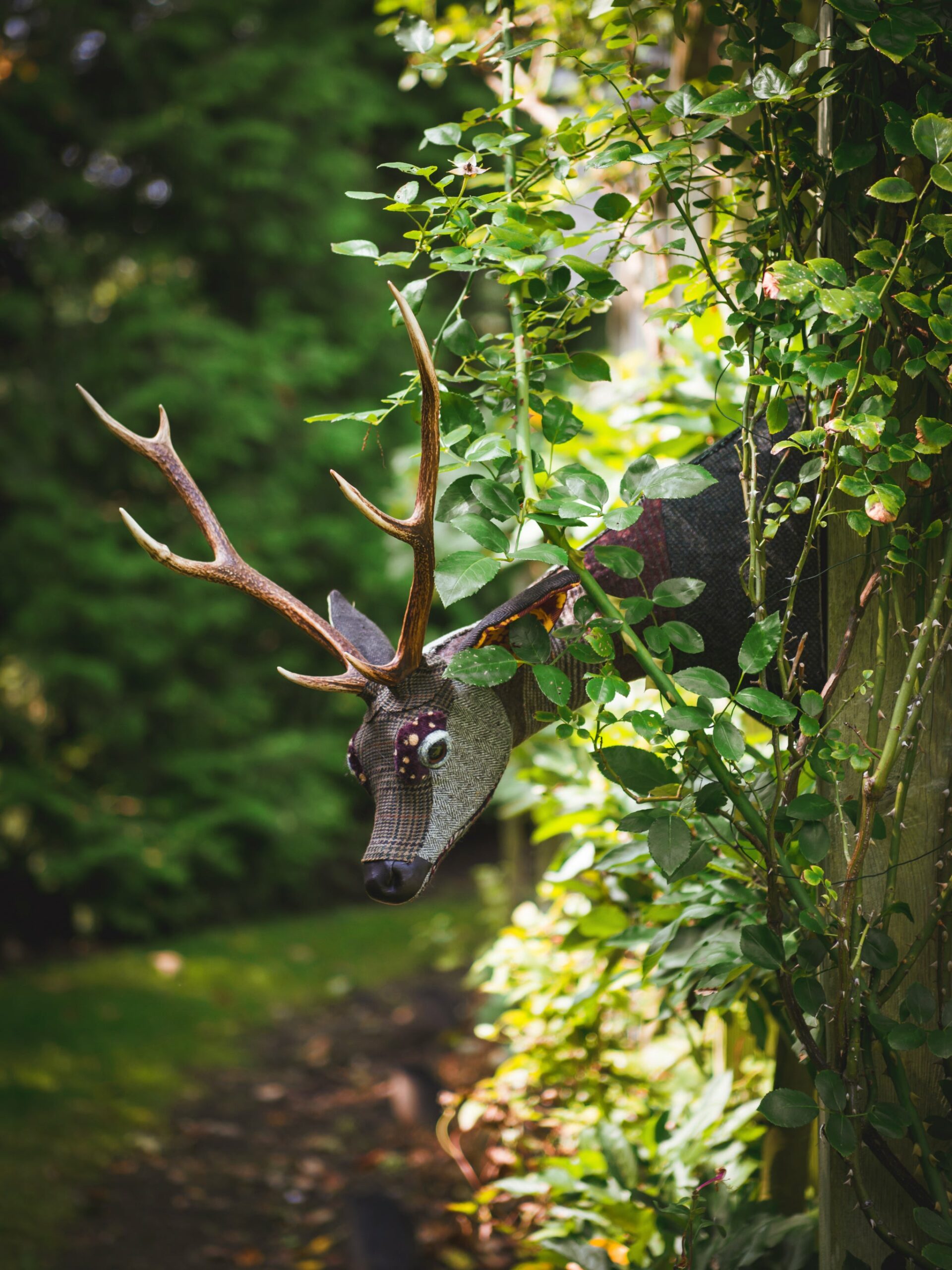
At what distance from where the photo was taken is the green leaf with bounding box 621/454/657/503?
1239 millimetres

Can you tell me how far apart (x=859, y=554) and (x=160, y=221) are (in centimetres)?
519

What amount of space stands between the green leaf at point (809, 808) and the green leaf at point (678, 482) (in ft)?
1.25

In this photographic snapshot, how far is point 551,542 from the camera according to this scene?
48.7 inches

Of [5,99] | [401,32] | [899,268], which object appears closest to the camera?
[899,268]

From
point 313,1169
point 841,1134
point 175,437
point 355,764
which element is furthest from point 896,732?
point 175,437

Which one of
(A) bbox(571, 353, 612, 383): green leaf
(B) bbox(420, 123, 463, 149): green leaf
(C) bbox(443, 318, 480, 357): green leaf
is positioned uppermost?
(B) bbox(420, 123, 463, 149): green leaf

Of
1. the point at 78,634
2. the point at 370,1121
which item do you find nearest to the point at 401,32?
the point at 370,1121

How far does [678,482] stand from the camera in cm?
122

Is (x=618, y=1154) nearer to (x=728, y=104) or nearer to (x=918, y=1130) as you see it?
(x=918, y=1130)

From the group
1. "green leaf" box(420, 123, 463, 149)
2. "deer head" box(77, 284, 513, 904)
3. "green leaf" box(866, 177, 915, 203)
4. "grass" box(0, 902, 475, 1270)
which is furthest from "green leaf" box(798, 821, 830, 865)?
"grass" box(0, 902, 475, 1270)

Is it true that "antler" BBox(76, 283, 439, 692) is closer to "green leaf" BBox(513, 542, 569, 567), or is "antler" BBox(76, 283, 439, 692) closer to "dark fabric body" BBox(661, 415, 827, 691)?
"green leaf" BBox(513, 542, 569, 567)

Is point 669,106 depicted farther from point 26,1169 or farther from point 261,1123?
point 261,1123

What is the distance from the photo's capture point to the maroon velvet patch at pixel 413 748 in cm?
142

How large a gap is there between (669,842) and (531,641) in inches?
11.4
